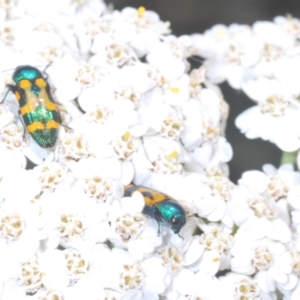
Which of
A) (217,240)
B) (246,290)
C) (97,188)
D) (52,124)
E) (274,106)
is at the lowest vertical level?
(246,290)

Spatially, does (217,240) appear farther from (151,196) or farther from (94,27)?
(94,27)

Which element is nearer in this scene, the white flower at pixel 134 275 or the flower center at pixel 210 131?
the white flower at pixel 134 275

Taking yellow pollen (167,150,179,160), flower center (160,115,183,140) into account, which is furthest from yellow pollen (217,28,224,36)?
yellow pollen (167,150,179,160)

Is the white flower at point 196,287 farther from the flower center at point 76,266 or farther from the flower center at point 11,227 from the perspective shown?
the flower center at point 11,227

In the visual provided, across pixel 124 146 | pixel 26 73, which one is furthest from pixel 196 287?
pixel 26 73

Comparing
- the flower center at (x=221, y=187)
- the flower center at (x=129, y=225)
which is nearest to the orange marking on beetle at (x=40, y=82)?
the flower center at (x=129, y=225)

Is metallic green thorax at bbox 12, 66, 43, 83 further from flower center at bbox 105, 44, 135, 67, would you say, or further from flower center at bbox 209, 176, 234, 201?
flower center at bbox 209, 176, 234, 201
